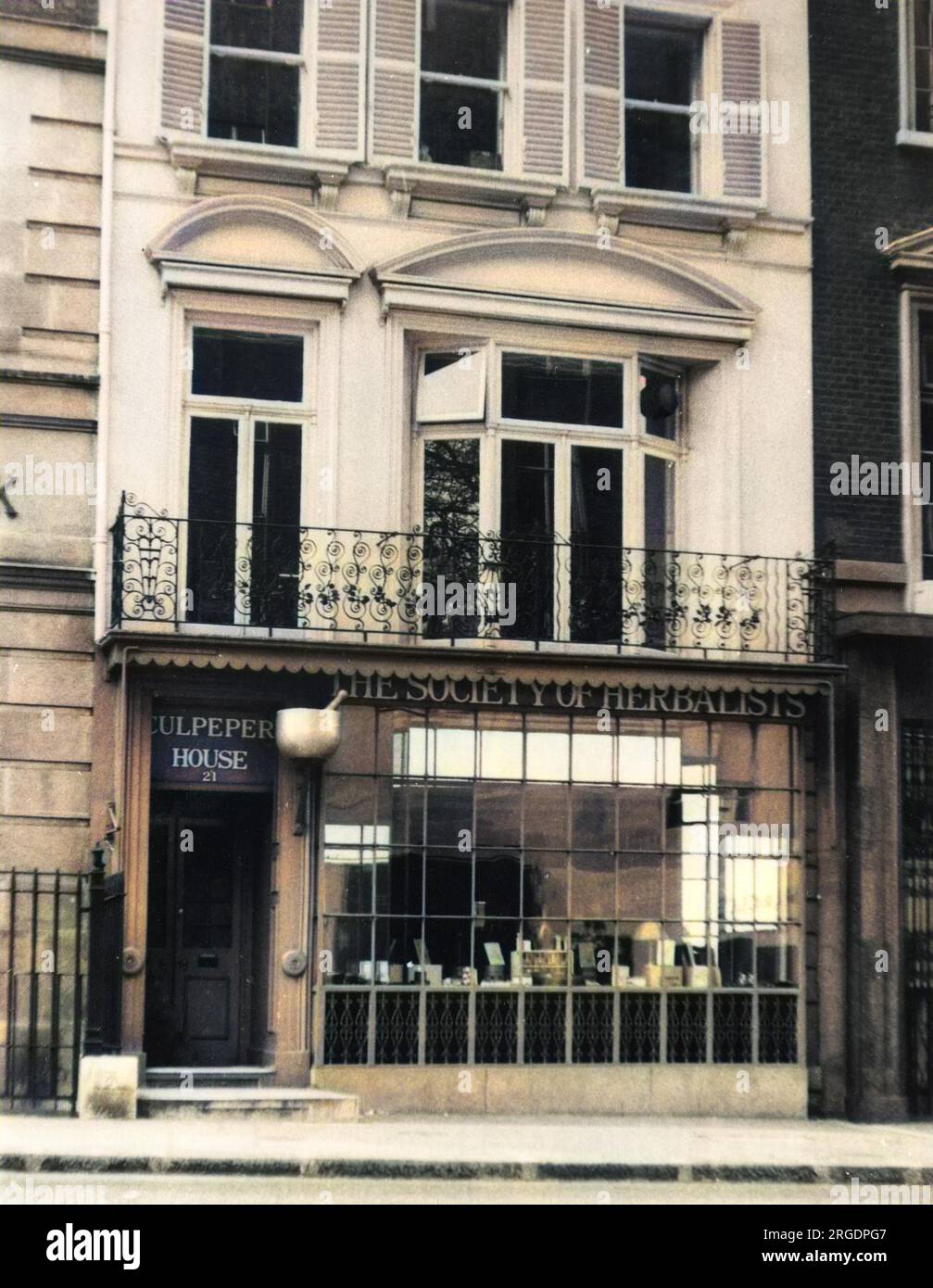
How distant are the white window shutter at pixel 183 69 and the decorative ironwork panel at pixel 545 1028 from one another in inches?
322

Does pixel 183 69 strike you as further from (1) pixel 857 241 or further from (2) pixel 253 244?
(1) pixel 857 241

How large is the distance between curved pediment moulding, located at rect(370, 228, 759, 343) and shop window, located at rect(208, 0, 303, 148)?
65.0 inches

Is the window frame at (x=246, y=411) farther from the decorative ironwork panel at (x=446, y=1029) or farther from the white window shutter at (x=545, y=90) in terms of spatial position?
the decorative ironwork panel at (x=446, y=1029)

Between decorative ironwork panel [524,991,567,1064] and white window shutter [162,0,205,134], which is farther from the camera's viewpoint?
white window shutter [162,0,205,134]

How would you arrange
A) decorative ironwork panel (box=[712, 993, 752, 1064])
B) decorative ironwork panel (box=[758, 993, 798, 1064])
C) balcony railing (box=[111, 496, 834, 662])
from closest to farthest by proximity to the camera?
balcony railing (box=[111, 496, 834, 662]) → decorative ironwork panel (box=[712, 993, 752, 1064]) → decorative ironwork panel (box=[758, 993, 798, 1064])

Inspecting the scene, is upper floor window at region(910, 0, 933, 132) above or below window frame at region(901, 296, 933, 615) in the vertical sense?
above

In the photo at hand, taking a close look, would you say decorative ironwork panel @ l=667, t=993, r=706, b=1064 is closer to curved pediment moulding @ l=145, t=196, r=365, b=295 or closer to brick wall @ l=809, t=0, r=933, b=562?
brick wall @ l=809, t=0, r=933, b=562

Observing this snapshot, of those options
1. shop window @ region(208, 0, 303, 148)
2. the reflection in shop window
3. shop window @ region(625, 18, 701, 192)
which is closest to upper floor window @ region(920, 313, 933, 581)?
shop window @ region(625, 18, 701, 192)

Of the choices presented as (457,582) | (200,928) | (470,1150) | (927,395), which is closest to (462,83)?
(457,582)

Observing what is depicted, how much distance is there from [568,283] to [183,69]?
394 cm

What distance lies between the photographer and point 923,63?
67.8 ft

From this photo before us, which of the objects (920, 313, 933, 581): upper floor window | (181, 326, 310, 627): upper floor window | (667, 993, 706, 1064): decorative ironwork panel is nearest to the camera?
(181, 326, 310, 627): upper floor window

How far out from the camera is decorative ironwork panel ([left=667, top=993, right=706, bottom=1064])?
60.1 feet
